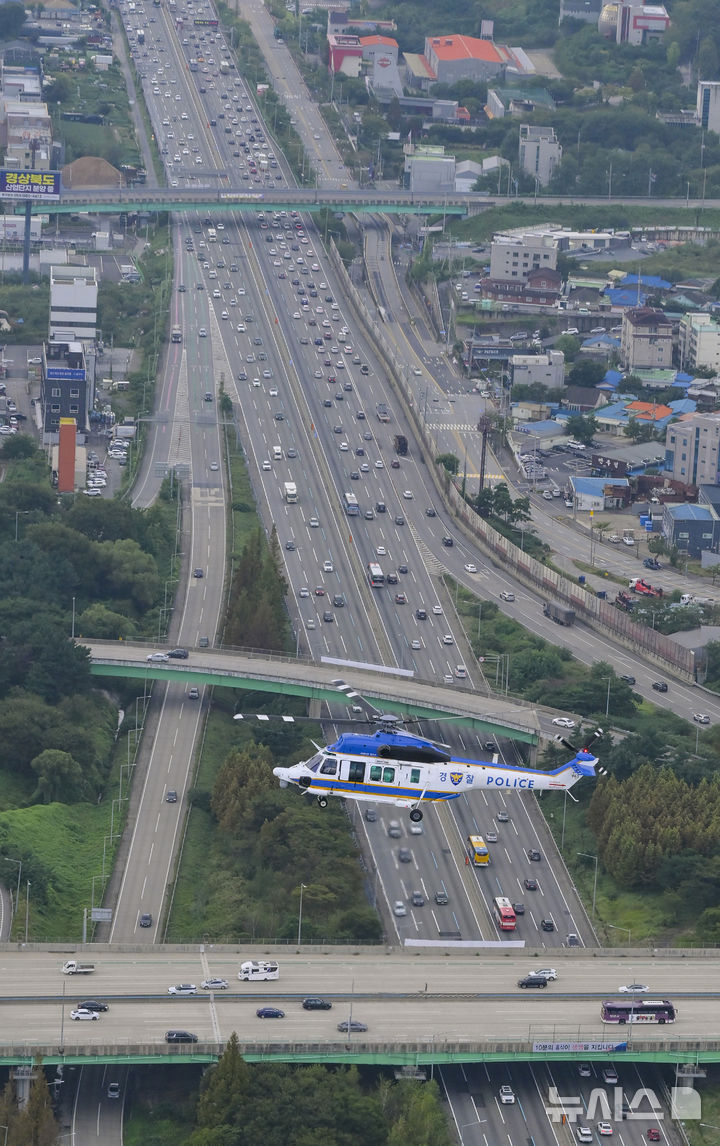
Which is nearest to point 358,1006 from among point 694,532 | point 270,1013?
point 270,1013

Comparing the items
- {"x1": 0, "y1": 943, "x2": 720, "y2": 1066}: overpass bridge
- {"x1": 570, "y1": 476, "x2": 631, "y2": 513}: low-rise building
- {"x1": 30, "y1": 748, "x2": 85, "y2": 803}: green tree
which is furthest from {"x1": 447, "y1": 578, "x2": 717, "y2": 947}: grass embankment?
{"x1": 30, "y1": 748, "x2": 85, "y2": 803}: green tree

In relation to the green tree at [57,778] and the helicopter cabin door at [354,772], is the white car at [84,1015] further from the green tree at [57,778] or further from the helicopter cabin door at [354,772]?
the green tree at [57,778]

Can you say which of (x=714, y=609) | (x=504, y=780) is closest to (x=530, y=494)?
(x=714, y=609)

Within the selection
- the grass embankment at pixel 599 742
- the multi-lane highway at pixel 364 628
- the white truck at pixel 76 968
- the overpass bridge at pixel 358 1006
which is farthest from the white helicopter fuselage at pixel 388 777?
the grass embankment at pixel 599 742

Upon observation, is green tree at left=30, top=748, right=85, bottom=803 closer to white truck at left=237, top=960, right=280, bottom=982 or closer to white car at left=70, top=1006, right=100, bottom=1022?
white truck at left=237, top=960, right=280, bottom=982

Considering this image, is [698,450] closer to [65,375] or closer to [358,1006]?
[65,375]

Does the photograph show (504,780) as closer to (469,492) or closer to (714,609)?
(714,609)
